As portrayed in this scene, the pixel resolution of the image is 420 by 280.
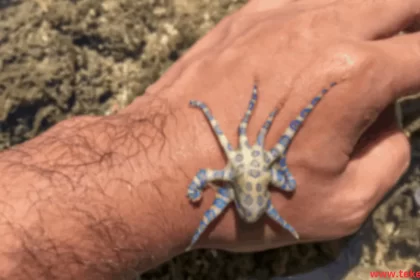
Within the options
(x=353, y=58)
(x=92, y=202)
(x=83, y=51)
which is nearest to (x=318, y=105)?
(x=353, y=58)

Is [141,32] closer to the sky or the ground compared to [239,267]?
closer to the sky

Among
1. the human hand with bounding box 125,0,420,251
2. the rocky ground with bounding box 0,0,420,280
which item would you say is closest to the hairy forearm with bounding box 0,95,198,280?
the human hand with bounding box 125,0,420,251

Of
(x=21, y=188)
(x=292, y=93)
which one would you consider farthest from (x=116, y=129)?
(x=292, y=93)

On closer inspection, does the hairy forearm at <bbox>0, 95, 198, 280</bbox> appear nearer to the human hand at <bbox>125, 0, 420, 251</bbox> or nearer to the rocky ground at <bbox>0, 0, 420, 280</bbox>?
the human hand at <bbox>125, 0, 420, 251</bbox>

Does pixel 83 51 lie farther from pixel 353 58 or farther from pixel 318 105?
pixel 353 58

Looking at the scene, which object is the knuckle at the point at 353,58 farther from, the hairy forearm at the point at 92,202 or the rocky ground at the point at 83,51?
the rocky ground at the point at 83,51

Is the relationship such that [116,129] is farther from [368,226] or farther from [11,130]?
[368,226]

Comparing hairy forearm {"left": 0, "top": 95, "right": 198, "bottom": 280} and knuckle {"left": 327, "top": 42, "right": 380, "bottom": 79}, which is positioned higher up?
knuckle {"left": 327, "top": 42, "right": 380, "bottom": 79}
